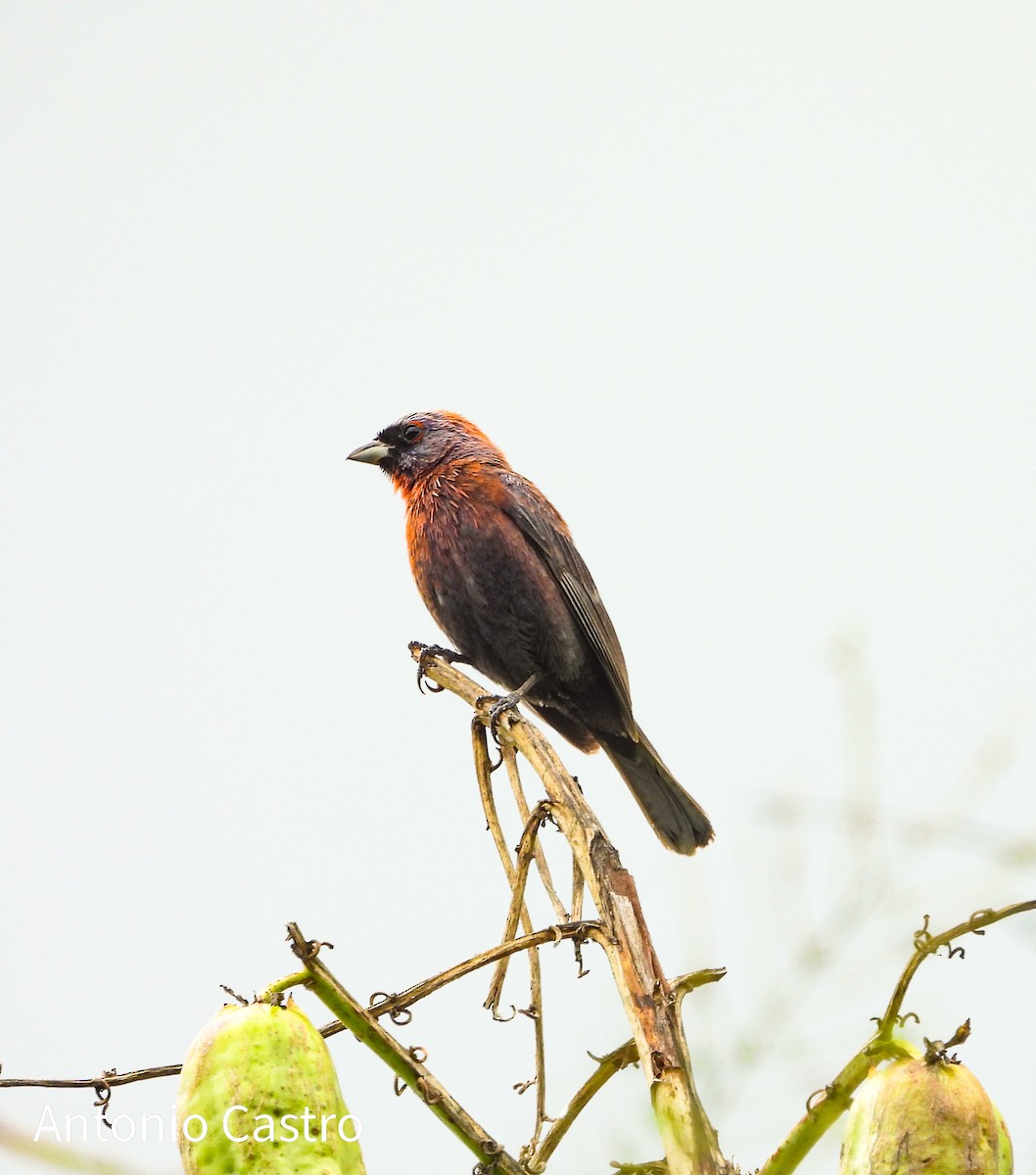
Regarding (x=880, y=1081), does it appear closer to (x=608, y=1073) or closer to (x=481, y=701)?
(x=608, y=1073)

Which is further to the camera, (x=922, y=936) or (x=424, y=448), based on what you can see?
(x=424, y=448)

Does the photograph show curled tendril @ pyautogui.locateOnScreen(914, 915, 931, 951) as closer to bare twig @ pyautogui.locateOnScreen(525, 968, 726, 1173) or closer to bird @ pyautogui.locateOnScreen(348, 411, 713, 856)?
bare twig @ pyautogui.locateOnScreen(525, 968, 726, 1173)

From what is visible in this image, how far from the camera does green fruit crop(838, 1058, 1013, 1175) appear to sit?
59.1 inches

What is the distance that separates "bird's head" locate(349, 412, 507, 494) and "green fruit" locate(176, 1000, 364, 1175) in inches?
163

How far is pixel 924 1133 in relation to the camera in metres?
1.50

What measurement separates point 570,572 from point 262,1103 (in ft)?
13.2

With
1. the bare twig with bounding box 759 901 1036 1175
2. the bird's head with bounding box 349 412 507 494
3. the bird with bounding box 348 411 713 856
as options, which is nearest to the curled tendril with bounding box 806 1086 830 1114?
the bare twig with bounding box 759 901 1036 1175

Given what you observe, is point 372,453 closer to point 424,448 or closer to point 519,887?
point 424,448

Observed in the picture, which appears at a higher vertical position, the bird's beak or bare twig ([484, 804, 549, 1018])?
the bird's beak

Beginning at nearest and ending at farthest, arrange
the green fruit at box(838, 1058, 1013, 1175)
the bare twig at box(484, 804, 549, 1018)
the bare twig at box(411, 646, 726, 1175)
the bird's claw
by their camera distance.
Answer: the bare twig at box(411, 646, 726, 1175)
the green fruit at box(838, 1058, 1013, 1175)
the bare twig at box(484, 804, 549, 1018)
the bird's claw

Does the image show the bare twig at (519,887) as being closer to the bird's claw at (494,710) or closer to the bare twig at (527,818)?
the bare twig at (527,818)

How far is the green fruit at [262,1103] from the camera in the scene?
5.15ft

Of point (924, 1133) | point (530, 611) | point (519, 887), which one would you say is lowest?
point (924, 1133)

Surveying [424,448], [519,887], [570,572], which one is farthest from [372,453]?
[519,887]
